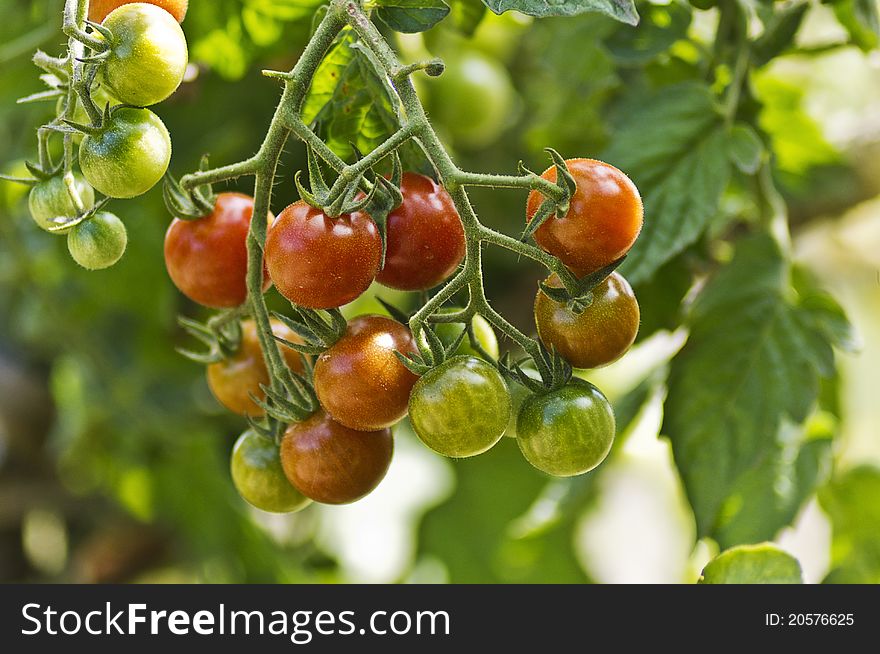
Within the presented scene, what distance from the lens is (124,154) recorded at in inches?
16.9

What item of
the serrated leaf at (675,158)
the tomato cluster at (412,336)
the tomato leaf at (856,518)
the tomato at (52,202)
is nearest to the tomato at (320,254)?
the tomato cluster at (412,336)

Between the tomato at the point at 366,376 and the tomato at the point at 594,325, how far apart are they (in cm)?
7

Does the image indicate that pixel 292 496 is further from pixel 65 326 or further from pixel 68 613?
pixel 65 326

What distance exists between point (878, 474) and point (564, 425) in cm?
57

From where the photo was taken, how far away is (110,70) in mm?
426

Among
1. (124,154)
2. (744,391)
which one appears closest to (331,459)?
(124,154)

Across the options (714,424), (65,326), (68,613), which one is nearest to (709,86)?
(714,424)

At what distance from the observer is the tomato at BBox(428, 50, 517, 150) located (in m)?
1.02

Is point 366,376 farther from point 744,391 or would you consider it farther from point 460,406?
point 744,391

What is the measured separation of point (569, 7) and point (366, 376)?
0.64 ft

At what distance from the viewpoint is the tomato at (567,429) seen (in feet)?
1.49

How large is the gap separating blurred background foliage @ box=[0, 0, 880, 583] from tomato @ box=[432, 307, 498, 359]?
6.8 inches

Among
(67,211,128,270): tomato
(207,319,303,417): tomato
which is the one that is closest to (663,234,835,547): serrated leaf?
(207,319,303,417): tomato

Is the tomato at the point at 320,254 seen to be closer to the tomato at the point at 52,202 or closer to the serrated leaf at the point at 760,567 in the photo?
the tomato at the point at 52,202
